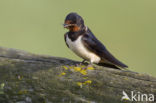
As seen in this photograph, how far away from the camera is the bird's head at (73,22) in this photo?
9.07 feet

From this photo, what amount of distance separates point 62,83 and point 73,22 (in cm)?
114

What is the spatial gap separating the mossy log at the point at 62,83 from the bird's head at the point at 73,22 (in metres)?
0.80

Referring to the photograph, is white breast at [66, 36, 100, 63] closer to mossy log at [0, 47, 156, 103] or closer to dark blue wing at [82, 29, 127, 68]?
dark blue wing at [82, 29, 127, 68]

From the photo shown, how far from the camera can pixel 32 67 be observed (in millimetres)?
1911

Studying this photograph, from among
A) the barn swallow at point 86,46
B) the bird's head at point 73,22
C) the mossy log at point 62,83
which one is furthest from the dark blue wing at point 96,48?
the mossy log at point 62,83

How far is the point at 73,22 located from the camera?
2807 mm

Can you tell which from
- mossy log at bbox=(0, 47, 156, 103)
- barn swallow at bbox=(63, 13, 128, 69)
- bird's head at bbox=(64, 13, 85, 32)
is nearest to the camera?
mossy log at bbox=(0, 47, 156, 103)

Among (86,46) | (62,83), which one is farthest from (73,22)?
(62,83)

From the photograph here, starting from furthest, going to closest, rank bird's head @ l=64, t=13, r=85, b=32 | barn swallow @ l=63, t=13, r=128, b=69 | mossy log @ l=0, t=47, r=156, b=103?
1. barn swallow @ l=63, t=13, r=128, b=69
2. bird's head @ l=64, t=13, r=85, b=32
3. mossy log @ l=0, t=47, r=156, b=103

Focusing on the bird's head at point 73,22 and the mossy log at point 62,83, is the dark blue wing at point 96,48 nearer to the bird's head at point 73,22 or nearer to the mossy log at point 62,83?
the bird's head at point 73,22

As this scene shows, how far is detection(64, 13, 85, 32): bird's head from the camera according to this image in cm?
277

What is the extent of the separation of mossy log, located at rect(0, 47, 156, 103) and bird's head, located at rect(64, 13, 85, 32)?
80 cm

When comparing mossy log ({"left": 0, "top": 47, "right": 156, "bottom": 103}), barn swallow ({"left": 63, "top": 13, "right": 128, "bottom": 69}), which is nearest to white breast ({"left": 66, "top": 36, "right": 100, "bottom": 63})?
barn swallow ({"left": 63, "top": 13, "right": 128, "bottom": 69})

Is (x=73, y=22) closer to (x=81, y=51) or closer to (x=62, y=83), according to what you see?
(x=81, y=51)
